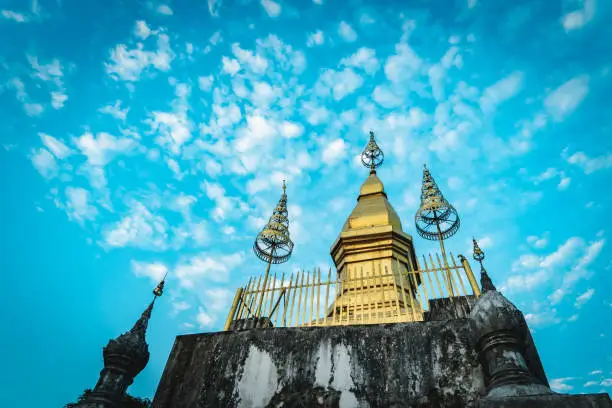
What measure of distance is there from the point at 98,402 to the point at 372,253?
8.94m

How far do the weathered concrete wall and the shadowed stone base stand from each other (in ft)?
3.15

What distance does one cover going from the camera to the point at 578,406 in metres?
3.44

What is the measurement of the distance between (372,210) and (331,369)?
32.7 ft

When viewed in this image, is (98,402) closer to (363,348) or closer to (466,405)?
(363,348)

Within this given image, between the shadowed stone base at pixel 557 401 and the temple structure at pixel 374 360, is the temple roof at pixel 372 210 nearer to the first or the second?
the temple structure at pixel 374 360

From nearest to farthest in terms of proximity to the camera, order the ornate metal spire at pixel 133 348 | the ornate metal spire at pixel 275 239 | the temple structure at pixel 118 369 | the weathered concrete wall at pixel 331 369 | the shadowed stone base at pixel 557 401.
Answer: the shadowed stone base at pixel 557 401 < the weathered concrete wall at pixel 331 369 < the temple structure at pixel 118 369 < the ornate metal spire at pixel 133 348 < the ornate metal spire at pixel 275 239

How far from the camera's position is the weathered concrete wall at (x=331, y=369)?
4.75m

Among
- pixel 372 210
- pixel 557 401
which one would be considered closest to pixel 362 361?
pixel 557 401

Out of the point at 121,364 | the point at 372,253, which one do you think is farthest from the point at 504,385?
the point at 372,253

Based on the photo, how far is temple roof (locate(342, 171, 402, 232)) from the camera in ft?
45.5

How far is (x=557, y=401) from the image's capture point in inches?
137

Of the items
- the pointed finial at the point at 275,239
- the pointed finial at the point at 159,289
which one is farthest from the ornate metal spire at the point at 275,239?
the pointed finial at the point at 159,289

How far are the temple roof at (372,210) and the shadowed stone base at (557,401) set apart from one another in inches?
381

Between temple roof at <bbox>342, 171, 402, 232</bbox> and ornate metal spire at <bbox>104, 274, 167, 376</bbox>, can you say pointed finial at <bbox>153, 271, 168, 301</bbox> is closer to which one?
ornate metal spire at <bbox>104, 274, 167, 376</bbox>
